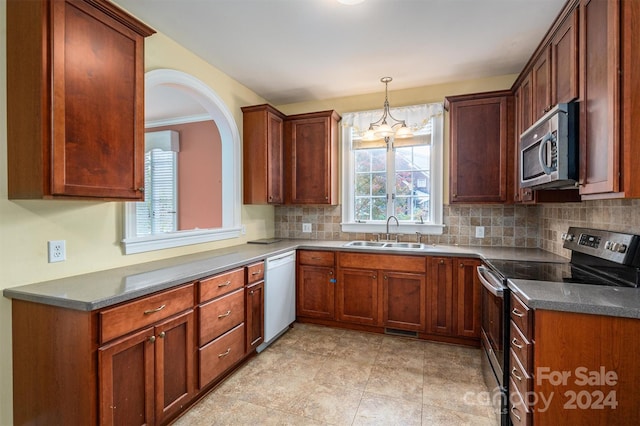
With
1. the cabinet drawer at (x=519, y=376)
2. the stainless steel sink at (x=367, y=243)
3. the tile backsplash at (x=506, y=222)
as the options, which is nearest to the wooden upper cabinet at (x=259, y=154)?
the tile backsplash at (x=506, y=222)

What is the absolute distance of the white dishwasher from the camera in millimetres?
2758

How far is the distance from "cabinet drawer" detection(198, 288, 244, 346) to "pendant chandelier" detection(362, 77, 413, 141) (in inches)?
75.1

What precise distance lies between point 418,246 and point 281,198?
164cm

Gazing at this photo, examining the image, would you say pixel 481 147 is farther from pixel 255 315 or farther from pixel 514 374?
pixel 255 315

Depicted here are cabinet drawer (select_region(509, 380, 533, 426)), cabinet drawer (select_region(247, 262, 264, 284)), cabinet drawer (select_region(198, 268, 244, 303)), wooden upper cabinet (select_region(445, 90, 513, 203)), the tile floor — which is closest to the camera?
cabinet drawer (select_region(509, 380, 533, 426))

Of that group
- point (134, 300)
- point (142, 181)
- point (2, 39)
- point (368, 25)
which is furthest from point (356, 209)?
point (2, 39)

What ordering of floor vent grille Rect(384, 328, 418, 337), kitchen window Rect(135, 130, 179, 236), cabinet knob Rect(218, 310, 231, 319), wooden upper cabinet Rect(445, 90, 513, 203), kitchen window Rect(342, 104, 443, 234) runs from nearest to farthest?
1. cabinet knob Rect(218, 310, 231, 319)
2. wooden upper cabinet Rect(445, 90, 513, 203)
3. floor vent grille Rect(384, 328, 418, 337)
4. kitchen window Rect(342, 104, 443, 234)
5. kitchen window Rect(135, 130, 179, 236)

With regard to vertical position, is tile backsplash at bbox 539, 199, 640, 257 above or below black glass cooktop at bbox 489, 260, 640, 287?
above

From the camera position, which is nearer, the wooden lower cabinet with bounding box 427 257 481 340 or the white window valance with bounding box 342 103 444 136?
the wooden lower cabinet with bounding box 427 257 481 340

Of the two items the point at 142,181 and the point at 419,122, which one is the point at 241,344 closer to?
the point at 142,181

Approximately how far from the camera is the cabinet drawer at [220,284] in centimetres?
203

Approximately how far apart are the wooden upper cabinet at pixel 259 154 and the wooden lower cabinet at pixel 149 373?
1.70 m

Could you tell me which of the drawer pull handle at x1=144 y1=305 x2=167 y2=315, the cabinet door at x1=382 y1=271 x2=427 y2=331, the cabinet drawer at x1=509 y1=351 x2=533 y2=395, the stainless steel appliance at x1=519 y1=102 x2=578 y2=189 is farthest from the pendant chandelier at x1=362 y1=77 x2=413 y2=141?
the drawer pull handle at x1=144 y1=305 x2=167 y2=315

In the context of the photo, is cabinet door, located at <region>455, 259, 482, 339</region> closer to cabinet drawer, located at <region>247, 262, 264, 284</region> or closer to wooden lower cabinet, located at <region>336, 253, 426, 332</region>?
wooden lower cabinet, located at <region>336, 253, 426, 332</region>
